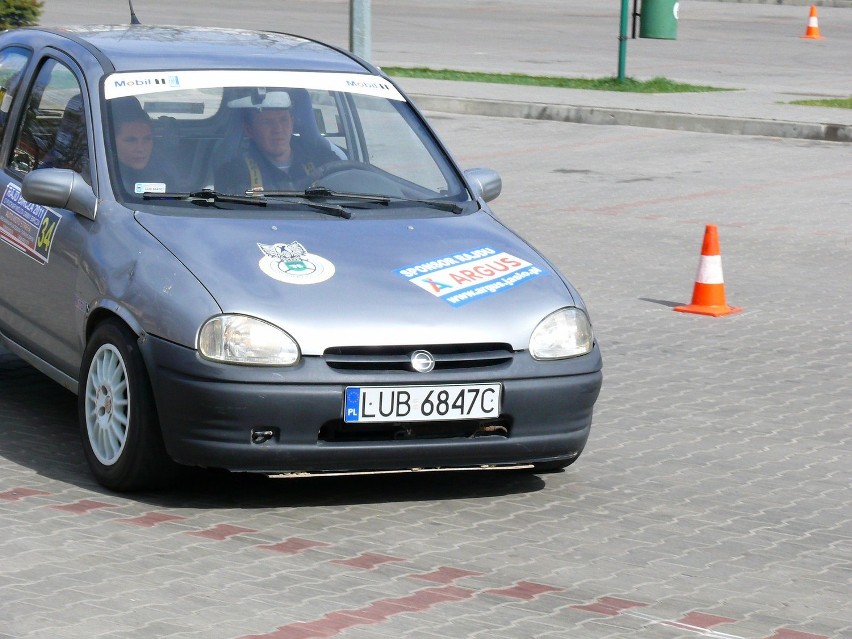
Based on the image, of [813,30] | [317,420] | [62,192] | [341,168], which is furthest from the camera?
[813,30]

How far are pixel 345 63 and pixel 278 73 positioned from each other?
433 mm

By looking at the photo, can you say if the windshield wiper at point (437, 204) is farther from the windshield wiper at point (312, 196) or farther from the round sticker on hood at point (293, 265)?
the round sticker on hood at point (293, 265)

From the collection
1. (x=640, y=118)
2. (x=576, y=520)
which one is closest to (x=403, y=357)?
(x=576, y=520)

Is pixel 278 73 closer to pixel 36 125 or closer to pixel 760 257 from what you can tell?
pixel 36 125

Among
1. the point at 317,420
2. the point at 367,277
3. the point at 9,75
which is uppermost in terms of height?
the point at 9,75

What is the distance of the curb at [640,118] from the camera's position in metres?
18.8

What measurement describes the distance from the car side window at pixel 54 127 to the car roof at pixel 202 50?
192mm

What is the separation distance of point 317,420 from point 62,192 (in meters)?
1.53

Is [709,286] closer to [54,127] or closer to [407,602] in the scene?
[54,127]

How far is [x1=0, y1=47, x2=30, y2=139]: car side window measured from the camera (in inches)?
293

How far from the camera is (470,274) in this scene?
603 cm

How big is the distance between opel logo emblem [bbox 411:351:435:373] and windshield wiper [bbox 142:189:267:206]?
1.09 metres

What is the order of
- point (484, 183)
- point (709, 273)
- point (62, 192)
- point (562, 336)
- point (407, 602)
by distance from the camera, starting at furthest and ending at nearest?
point (709, 273), point (484, 183), point (62, 192), point (562, 336), point (407, 602)

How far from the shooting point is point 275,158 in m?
6.66
